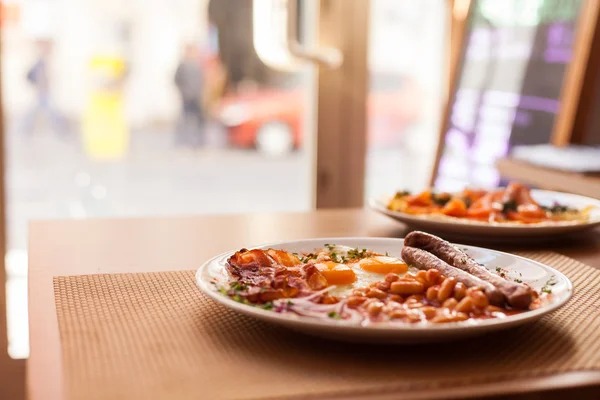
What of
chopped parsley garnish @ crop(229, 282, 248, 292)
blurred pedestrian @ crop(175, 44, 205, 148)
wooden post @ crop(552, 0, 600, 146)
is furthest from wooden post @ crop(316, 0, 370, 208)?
chopped parsley garnish @ crop(229, 282, 248, 292)

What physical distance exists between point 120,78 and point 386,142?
1.33m

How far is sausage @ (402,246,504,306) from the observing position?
0.83m

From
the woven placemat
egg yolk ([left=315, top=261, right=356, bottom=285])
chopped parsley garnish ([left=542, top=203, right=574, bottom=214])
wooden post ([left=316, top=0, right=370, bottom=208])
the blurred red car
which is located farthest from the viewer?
the blurred red car

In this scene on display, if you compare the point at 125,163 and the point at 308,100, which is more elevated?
the point at 308,100

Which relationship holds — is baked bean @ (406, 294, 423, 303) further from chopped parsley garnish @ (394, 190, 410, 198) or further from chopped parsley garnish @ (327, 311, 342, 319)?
chopped parsley garnish @ (394, 190, 410, 198)

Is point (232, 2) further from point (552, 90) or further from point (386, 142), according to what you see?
point (552, 90)

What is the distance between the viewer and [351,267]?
101cm

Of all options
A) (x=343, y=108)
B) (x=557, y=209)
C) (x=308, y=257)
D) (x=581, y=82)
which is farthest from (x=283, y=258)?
(x=343, y=108)

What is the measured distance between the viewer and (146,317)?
914 millimetres

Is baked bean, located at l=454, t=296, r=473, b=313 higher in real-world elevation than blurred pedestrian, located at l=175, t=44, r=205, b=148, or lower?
higher

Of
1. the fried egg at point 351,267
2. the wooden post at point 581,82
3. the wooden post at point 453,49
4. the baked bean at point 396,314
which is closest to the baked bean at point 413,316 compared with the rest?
the baked bean at point 396,314

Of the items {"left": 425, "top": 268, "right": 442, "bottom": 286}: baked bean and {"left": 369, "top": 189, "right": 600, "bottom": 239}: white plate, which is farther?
{"left": 369, "top": 189, "right": 600, "bottom": 239}: white plate

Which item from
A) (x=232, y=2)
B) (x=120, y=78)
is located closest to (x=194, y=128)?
(x=120, y=78)

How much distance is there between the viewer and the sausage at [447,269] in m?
0.83
